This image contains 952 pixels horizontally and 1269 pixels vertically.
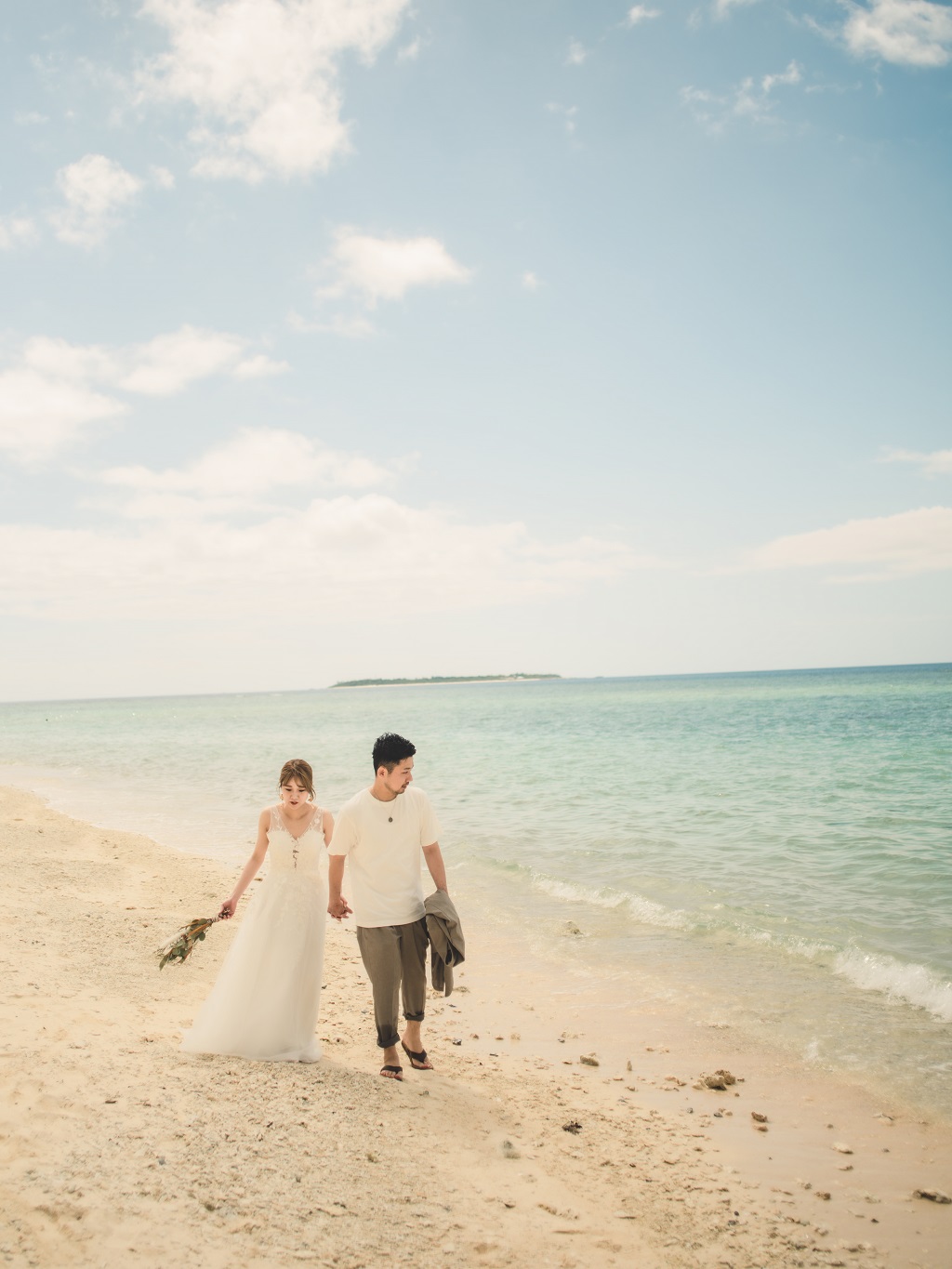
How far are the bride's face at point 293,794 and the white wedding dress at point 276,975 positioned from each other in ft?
0.68

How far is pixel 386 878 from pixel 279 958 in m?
0.90

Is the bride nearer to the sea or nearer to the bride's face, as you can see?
the bride's face

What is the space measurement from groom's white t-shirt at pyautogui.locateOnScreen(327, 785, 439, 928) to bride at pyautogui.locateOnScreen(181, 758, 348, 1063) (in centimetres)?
28

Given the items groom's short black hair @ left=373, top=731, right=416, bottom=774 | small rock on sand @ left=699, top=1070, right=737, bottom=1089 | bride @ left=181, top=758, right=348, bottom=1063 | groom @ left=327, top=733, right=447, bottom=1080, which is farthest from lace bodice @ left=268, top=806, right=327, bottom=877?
small rock on sand @ left=699, top=1070, right=737, bottom=1089

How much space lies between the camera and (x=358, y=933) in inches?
200

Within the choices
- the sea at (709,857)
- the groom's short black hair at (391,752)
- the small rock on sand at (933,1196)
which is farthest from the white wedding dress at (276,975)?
the small rock on sand at (933,1196)

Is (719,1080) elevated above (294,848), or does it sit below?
below

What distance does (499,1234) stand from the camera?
11.4 feet

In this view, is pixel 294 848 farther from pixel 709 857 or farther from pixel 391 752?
pixel 709 857

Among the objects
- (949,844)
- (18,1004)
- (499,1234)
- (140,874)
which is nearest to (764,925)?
(949,844)

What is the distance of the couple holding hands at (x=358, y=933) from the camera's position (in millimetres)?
4984

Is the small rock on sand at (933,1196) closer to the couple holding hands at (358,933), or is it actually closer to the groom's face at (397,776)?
the couple holding hands at (358,933)

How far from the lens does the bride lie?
4973 millimetres

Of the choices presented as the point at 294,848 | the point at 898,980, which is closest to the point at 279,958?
the point at 294,848
